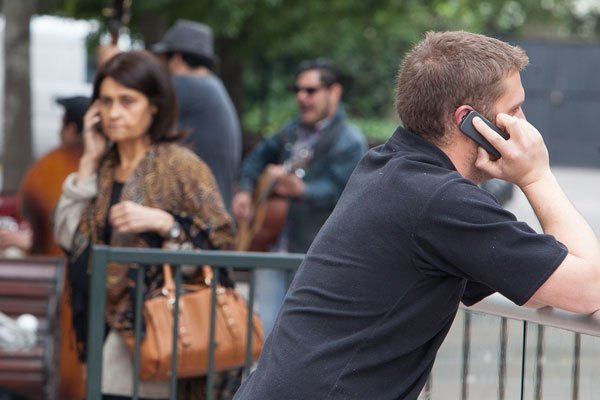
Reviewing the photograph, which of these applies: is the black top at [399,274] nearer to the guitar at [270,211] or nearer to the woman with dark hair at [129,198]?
the woman with dark hair at [129,198]

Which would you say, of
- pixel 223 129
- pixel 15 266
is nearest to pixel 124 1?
pixel 223 129

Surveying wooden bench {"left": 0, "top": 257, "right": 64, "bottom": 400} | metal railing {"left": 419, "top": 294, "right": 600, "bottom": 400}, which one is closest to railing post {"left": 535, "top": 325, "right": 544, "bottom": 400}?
metal railing {"left": 419, "top": 294, "right": 600, "bottom": 400}

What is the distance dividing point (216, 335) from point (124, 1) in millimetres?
2899

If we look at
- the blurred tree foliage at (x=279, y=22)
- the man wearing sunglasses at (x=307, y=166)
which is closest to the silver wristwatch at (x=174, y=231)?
the man wearing sunglasses at (x=307, y=166)

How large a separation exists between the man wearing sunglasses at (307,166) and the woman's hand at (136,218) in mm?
2370

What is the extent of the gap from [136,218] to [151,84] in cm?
66

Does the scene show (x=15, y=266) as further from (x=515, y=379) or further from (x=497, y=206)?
(x=497, y=206)

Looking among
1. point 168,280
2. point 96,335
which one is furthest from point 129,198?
point 96,335

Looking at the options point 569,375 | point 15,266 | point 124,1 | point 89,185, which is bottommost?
point 15,266

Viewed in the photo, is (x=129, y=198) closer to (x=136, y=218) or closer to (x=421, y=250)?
(x=136, y=218)

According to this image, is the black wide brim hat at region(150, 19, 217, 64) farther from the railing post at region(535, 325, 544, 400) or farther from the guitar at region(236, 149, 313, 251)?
the railing post at region(535, 325, 544, 400)

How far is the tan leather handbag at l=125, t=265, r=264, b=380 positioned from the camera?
4.54m

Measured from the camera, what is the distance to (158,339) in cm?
455

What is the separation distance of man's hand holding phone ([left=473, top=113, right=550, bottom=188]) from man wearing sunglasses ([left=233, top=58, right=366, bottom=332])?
4278mm
